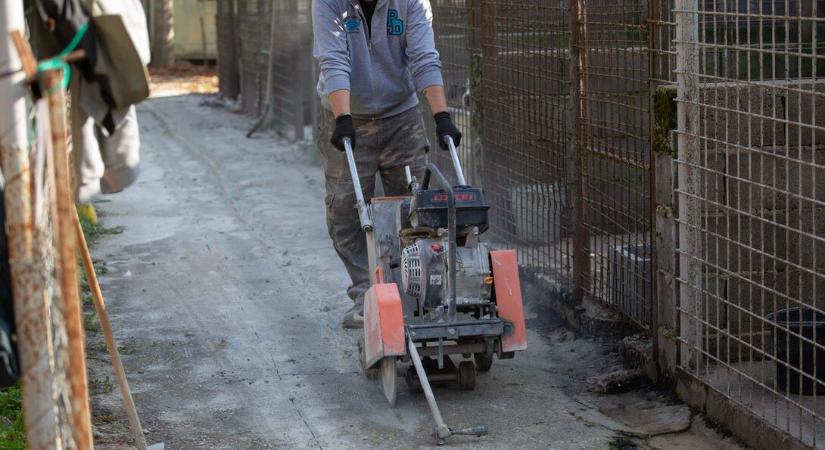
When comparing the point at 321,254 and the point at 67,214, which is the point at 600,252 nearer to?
the point at 321,254

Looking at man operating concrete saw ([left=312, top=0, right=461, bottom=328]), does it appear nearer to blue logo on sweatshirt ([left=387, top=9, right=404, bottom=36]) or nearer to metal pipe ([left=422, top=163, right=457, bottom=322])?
blue logo on sweatshirt ([left=387, top=9, right=404, bottom=36])

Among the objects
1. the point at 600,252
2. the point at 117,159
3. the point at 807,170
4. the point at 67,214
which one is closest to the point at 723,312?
the point at 807,170

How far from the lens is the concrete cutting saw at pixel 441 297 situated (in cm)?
548

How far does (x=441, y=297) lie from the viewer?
5.67m

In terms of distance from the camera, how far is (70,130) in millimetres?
4137

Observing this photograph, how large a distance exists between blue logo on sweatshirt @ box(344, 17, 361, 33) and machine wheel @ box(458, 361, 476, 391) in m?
1.99

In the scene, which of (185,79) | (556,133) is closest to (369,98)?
(556,133)

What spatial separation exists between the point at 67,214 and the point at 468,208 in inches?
107

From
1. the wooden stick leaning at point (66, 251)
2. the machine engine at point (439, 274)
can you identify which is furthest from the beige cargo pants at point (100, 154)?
the machine engine at point (439, 274)

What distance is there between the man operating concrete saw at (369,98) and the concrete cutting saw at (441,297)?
0.74 meters

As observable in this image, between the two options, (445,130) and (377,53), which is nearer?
(445,130)

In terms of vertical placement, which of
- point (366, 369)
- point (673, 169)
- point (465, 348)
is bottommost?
point (366, 369)

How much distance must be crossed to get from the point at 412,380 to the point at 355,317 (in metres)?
1.29

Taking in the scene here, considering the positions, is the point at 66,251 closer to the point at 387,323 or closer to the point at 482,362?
the point at 387,323
